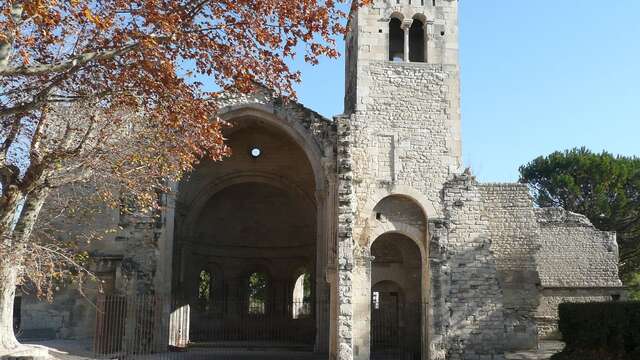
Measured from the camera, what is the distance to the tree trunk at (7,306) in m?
10.9

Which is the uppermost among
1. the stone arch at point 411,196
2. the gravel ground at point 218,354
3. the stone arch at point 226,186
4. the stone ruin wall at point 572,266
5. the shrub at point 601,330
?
the stone arch at point 226,186

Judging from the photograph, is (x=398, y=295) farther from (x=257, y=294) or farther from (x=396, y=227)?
(x=257, y=294)

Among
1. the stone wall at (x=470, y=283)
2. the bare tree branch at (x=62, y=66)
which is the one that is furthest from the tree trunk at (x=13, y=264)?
the stone wall at (x=470, y=283)

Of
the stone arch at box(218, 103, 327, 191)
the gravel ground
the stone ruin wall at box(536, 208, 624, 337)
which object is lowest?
the gravel ground

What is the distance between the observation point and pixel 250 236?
25.8 m

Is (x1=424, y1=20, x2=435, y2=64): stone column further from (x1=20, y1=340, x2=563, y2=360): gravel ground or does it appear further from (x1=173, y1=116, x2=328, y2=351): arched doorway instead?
(x1=20, y1=340, x2=563, y2=360): gravel ground

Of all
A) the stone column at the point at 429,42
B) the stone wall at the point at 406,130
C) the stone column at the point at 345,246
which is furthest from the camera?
the stone column at the point at 429,42

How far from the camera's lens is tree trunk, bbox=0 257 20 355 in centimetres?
1085

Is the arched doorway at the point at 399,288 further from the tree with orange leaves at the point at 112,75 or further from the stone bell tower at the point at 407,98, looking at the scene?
the tree with orange leaves at the point at 112,75

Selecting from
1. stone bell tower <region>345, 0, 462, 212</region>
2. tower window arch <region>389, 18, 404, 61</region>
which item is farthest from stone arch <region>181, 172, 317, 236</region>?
tower window arch <region>389, 18, 404, 61</region>

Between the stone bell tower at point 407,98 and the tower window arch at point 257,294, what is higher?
the stone bell tower at point 407,98

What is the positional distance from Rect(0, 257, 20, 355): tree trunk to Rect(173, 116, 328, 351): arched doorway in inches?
421

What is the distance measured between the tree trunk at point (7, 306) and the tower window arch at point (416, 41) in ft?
41.6

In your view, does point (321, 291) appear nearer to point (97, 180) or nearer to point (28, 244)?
point (97, 180)
